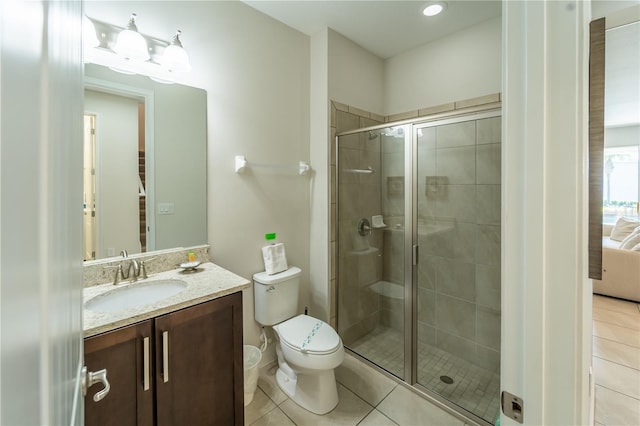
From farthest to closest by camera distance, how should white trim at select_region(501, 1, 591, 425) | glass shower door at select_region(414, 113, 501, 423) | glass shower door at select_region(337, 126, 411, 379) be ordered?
glass shower door at select_region(337, 126, 411, 379)
glass shower door at select_region(414, 113, 501, 423)
white trim at select_region(501, 1, 591, 425)

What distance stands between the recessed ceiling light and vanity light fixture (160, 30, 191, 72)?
166 centimetres

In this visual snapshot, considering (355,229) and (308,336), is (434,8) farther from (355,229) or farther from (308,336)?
(308,336)

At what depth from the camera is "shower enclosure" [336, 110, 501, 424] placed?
6.06ft

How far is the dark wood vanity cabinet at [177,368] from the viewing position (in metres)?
1.01

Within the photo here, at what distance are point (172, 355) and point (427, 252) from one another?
1.71 metres

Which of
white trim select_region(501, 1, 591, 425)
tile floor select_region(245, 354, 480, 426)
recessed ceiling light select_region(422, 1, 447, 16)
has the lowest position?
tile floor select_region(245, 354, 480, 426)

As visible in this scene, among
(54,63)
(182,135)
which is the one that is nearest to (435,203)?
(182,135)

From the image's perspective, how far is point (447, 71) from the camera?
7.51 ft

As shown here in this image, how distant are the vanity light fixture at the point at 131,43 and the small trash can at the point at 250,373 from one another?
6.17 ft

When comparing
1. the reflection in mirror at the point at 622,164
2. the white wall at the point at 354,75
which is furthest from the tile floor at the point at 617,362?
the white wall at the point at 354,75

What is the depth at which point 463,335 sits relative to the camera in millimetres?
2053

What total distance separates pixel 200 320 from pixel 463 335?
6.07 feet

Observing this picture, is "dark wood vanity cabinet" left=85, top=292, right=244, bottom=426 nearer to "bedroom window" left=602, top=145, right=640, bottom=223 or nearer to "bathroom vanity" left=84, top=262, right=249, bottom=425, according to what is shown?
"bathroom vanity" left=84, top=262, right=249, bottom=425

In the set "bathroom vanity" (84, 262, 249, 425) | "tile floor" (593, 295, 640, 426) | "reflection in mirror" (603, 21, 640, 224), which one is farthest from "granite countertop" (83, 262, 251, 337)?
"reflection in mirror" (603, 21, 640, 224)
